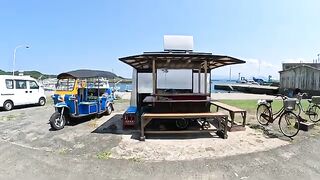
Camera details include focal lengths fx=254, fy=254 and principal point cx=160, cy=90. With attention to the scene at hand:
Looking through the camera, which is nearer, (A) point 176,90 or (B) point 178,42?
(B) point 178,42

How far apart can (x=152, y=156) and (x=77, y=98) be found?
5.03 m

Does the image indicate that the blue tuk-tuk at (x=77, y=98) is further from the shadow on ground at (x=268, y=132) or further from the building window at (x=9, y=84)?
the shadow on ground at (x=268, y=132)

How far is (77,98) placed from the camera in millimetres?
9578

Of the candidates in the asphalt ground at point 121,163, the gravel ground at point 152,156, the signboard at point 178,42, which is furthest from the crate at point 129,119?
the signboard at point 178,42

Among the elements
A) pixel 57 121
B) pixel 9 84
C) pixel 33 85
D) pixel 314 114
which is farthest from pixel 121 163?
pixel 33 85

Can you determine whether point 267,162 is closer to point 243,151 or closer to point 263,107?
point 243,151

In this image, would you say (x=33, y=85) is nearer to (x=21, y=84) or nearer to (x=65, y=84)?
(x=21, y=84)

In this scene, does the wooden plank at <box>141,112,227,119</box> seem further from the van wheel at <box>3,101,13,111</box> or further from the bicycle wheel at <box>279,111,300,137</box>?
the van wheel at <box>3,101,13,111</box>

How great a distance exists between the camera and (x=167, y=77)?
10672 mm

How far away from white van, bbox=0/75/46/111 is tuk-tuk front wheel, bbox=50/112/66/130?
22.2 feet

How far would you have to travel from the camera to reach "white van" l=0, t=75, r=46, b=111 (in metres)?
13.5

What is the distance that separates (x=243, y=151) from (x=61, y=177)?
400 cm

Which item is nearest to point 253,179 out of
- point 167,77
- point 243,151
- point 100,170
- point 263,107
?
point 243,151

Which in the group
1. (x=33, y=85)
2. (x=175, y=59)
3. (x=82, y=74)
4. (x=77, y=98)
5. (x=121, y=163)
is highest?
(x=175, y=59)
